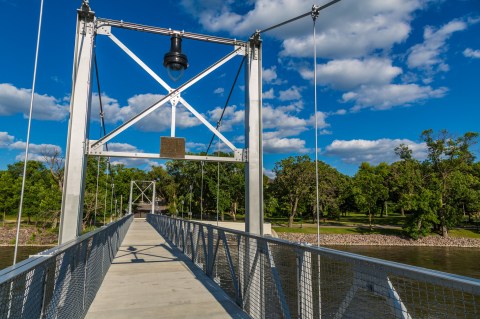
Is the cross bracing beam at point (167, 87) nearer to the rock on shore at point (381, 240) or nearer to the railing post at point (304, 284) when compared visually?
the railing post at point (304, 284)

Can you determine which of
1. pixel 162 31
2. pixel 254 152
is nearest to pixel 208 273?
pixel 254 152

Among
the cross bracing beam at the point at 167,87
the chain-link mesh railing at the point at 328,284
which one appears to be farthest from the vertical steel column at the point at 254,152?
the chain-link mesh railing at the point at 328,284

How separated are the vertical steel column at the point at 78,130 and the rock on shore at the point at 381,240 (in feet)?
91.3

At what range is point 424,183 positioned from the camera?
3688 cm

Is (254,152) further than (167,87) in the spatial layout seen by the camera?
No

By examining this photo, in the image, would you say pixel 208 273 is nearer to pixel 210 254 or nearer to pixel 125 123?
pixel 210 254

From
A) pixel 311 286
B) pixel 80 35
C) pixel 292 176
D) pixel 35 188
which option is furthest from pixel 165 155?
pixel 35 188

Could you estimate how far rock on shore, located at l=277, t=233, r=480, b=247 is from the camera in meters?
31.5

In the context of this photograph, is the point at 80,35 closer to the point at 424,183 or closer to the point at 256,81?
the point at 256,81

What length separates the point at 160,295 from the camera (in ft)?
14.3

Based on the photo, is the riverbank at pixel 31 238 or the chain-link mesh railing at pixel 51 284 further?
the riverbank at pixel 31 238

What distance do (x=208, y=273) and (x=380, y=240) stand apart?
30.5 m

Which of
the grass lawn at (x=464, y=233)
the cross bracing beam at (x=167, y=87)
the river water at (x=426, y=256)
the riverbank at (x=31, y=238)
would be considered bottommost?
the river water at (x=426, y=256)

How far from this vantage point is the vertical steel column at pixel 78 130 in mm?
4754
